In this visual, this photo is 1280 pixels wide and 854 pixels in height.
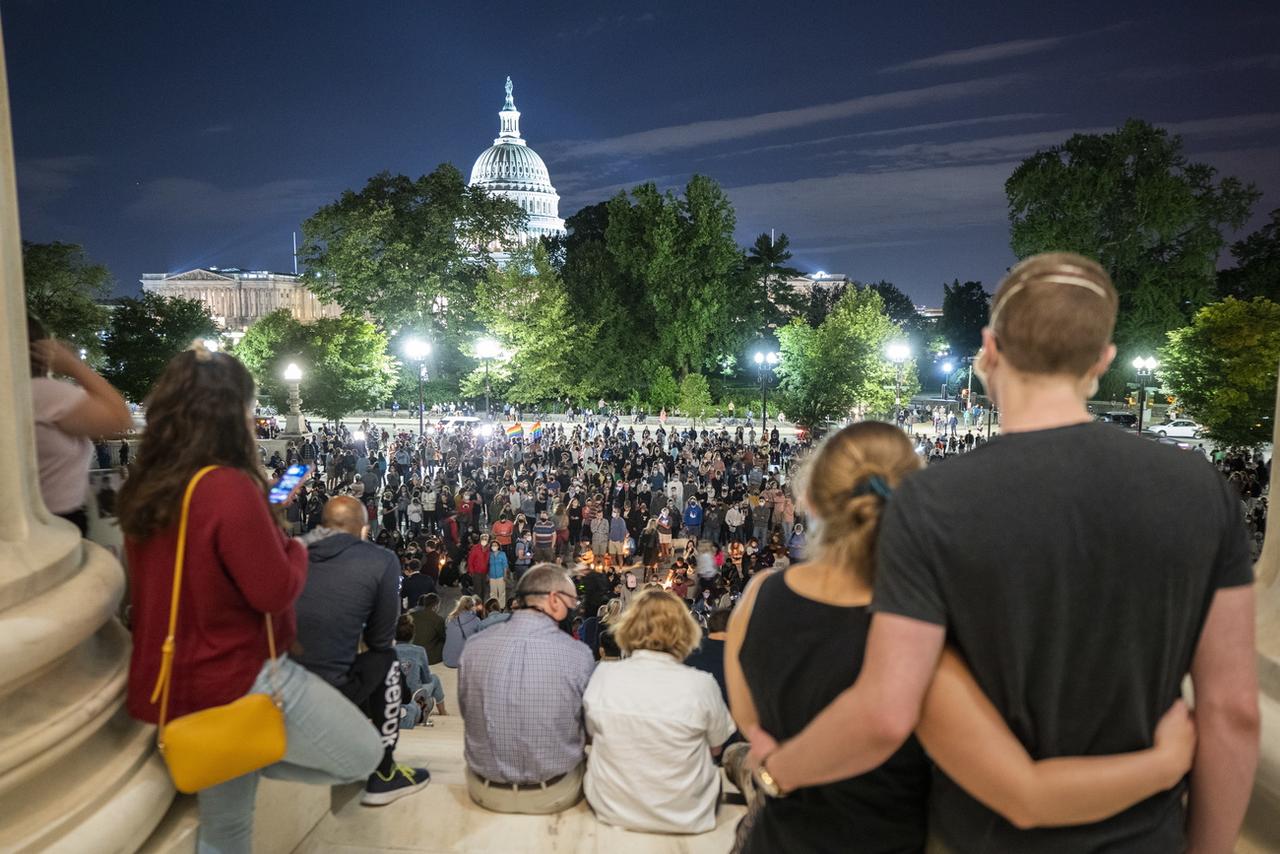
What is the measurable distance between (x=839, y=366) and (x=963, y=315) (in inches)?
1891

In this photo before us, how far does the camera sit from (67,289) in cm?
4438

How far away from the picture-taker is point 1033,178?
136 ft

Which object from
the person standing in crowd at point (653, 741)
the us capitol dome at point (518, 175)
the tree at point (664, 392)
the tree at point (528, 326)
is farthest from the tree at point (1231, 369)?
the us capitol dome at point (518, 175)

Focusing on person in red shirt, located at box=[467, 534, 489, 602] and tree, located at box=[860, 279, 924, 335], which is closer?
person in red shirt, located at box=[467, 534, 489, 602]

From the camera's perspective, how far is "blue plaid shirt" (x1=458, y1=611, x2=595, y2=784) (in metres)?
3.65

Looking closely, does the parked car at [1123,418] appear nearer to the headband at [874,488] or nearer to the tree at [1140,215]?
the tree at [1140,215]

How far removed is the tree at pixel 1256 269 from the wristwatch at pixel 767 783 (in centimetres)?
5453

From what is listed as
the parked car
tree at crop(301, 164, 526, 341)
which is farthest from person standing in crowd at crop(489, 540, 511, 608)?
the parked car

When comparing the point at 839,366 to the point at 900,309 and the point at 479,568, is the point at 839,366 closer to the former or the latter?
the point at 479,568

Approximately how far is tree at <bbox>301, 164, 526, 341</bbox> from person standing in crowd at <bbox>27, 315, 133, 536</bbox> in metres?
41.9

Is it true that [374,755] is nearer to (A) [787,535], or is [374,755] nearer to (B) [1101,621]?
(B) [1101,621]

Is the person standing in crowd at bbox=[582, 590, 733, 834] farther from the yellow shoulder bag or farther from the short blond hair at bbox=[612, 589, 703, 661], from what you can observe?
the yellow shoulder bag

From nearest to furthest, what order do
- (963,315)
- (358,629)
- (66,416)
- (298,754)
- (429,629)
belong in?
1. (298,754)
2. (66,416)
3. (358,629)
4. (429,629)
5. (963,315)

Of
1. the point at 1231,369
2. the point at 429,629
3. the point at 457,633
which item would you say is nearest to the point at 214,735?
the point at 457,633
